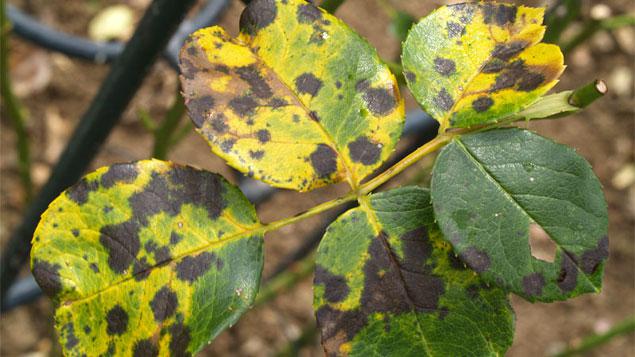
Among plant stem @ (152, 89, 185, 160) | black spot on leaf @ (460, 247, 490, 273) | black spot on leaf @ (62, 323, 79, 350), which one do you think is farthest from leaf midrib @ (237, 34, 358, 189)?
plant stem @ (152, 89, 185, 160)

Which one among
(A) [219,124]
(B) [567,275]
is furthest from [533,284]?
(A) [219,124]

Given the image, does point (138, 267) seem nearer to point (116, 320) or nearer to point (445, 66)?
point (116, 320)

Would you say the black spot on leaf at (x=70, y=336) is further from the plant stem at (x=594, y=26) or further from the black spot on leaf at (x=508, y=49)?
the plant stem at (x=594, y=26)

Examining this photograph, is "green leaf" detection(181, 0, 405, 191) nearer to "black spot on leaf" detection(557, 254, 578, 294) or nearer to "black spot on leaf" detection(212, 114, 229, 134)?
"black spot on leaf" detection(212, 114, 229, 134)

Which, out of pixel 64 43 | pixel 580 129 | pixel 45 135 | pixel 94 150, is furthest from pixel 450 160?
pixel 580 129

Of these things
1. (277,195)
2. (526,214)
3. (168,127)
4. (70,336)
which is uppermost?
(526,214)

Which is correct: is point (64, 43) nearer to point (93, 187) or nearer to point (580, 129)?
point (93, 187)
